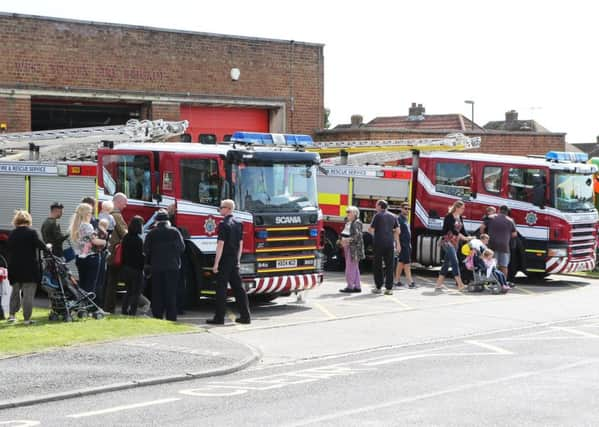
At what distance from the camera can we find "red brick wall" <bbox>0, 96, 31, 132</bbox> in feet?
90.6

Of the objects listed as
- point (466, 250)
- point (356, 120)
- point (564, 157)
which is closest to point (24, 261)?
point (466, 250)

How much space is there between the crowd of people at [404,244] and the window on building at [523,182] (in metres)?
0.63

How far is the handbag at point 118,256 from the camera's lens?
53.7 ft

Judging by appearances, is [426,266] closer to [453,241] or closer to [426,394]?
[453,241]

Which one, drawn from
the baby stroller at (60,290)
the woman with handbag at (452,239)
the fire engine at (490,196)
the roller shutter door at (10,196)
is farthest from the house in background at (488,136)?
the baby stroller at (60,290)

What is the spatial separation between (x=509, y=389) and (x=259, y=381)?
2596mm

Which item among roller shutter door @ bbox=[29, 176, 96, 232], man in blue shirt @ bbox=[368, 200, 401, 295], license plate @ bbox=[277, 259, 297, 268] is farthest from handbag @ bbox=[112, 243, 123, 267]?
man in blue shirt @ bbox=[368, 200, 401, 295]

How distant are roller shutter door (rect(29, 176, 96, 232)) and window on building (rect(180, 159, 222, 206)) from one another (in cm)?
206

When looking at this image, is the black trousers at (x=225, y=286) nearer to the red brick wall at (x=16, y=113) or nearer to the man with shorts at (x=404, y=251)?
the man with shorts at (x=404, y=251)

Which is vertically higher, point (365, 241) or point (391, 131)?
point (391, 131)

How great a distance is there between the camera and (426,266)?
25203 millimetres

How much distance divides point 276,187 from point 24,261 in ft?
14.5

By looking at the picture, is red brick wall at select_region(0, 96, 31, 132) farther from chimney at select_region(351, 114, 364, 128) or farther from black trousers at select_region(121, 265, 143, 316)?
chimney at select_region(351, 114, 364, 128)

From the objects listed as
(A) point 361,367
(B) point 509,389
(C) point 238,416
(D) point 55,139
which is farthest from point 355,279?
(C) point 238,416
